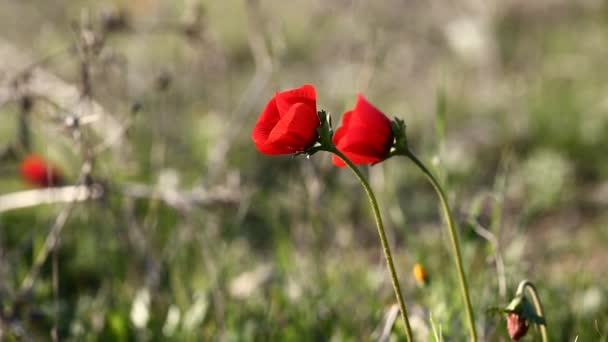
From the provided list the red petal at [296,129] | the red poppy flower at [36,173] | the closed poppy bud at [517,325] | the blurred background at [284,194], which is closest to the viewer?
the red petal at [296,129]

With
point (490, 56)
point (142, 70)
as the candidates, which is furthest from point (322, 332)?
point (142, 70)

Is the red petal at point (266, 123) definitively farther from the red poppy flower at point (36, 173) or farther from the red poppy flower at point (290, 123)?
the red poppy flower at point (36, 173)

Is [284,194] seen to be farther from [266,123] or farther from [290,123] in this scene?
[290,123]

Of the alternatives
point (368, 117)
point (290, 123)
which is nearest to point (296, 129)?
point (290, 123)

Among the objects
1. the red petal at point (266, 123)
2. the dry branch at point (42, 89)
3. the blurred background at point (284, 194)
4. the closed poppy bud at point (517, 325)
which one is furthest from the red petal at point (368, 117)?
the dry branch at point (42, 89)

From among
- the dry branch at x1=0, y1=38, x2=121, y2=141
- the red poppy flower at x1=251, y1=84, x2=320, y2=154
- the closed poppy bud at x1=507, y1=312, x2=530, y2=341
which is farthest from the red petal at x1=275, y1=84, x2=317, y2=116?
the dry branch at x1=0, y1=38, x2=121, y2=141

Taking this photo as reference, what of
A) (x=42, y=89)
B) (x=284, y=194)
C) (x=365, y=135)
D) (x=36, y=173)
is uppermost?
(x=365, y=135)

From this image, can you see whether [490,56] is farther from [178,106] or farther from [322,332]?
[322,332]

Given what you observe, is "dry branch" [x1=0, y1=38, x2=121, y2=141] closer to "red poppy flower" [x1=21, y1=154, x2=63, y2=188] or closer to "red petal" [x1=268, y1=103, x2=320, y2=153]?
"red poppy flower" [x1=21, y1=154, x2=63, y2=188]
